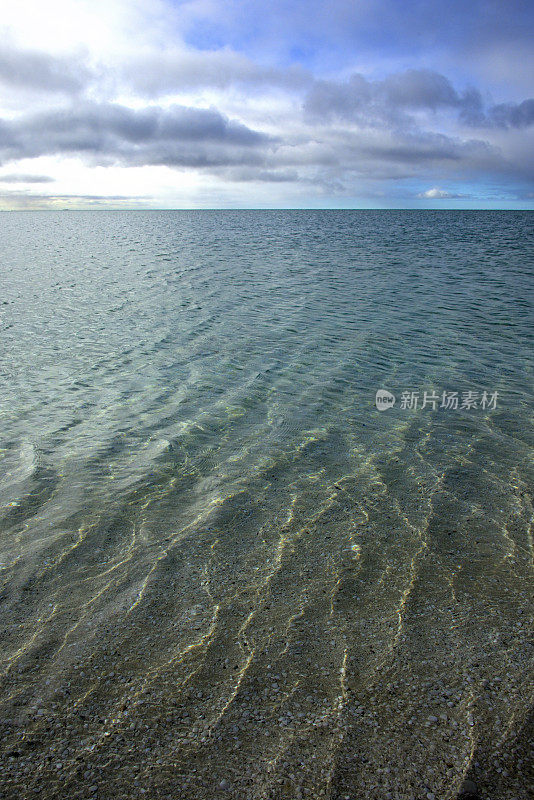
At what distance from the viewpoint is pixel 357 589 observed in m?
5.02

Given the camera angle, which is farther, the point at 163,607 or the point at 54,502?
the point at 54,502

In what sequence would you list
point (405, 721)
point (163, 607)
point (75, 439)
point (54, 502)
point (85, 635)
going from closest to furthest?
point (405, 721)
point (85, 635)
point (163, 607)
point (54, 502)
point (75, 439)

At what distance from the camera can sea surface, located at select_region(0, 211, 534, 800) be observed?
333 cm

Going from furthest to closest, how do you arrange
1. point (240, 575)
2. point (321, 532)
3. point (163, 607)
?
point (321, 532) → point (240, 575) → point (163, 607)

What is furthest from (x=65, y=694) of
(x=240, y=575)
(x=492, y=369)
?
(x=492, y=369)

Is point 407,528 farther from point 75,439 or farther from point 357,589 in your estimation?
point 75,439

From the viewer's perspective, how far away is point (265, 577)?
5211 mm

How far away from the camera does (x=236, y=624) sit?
179 inches

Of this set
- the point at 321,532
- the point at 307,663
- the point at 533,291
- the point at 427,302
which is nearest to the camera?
the point at 307,663

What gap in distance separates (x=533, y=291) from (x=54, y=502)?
85.4ft

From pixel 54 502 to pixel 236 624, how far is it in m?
3.48

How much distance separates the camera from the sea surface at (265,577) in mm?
3332

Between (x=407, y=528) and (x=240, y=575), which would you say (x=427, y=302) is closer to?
(x=407, y=528)

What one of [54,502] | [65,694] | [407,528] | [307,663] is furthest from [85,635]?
[407,528]
